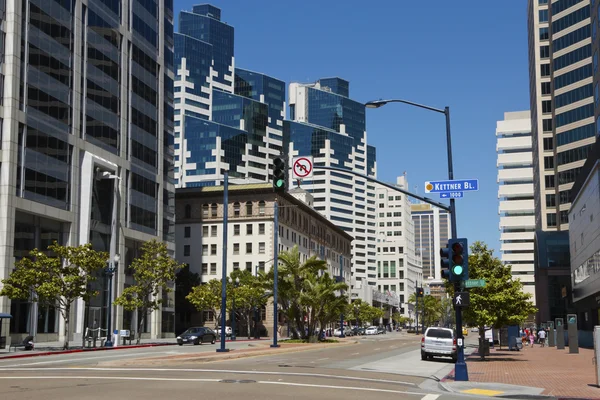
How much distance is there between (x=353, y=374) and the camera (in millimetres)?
25781

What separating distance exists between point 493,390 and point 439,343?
1816cm

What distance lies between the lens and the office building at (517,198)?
165125 mm

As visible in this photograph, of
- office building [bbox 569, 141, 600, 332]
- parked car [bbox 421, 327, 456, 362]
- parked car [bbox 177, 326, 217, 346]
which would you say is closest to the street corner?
parked car [bbox 421, 327, 456, 362]

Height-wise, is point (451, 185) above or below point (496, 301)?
above

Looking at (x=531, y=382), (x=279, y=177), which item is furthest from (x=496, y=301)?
(x=279, y=177)

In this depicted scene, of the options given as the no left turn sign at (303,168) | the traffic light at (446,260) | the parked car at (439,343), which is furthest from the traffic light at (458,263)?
the parked car at (439,343)

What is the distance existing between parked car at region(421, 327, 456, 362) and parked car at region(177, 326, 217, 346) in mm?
26059

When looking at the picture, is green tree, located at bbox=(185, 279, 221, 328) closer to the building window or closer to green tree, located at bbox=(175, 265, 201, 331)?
green tree, located at bbox=(175, 265, 201, 331)

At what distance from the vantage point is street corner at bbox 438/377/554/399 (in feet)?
63.5

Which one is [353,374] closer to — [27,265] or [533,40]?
[27,265]

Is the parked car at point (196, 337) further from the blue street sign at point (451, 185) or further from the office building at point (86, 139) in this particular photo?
the blue street sign at point (451, 185)

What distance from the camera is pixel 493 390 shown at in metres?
20.7

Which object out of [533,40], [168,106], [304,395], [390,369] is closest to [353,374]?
[390,369]

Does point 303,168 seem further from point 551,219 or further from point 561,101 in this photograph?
point 551,219
